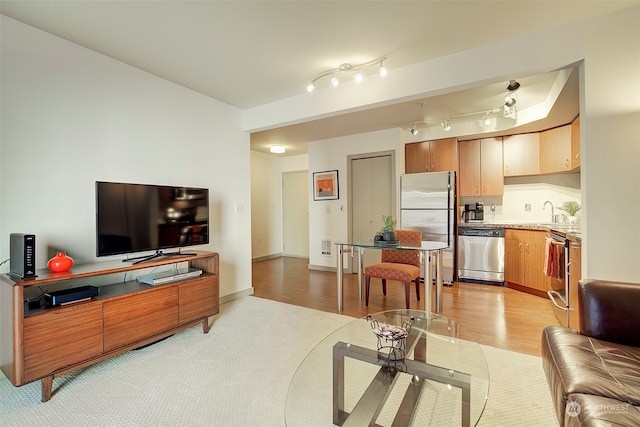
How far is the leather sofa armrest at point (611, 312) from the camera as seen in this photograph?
5.06 feet

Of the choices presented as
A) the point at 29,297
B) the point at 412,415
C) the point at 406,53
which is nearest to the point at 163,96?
the point at 29,297

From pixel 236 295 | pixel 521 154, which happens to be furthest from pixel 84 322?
pixel 521 154

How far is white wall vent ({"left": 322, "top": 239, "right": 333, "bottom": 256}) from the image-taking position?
17.8ft

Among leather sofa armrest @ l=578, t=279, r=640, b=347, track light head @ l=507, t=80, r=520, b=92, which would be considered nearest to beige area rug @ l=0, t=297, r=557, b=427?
leather sofa armrest @ l=578, t=279, r=640, b=347

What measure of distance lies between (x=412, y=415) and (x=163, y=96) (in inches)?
135

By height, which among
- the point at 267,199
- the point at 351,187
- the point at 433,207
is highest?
the point at 351,187

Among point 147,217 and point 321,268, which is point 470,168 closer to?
point 321,268

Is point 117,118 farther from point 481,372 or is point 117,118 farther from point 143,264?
point 481,372

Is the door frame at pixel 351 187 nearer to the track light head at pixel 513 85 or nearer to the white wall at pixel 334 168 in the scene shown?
the white wall at pixel 334 168

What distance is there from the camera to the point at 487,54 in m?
2.37

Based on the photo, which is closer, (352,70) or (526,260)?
(352,70)

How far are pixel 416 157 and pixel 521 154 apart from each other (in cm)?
150

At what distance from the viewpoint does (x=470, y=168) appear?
4.59 meters

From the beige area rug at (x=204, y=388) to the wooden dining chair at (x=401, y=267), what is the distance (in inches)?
37.5
